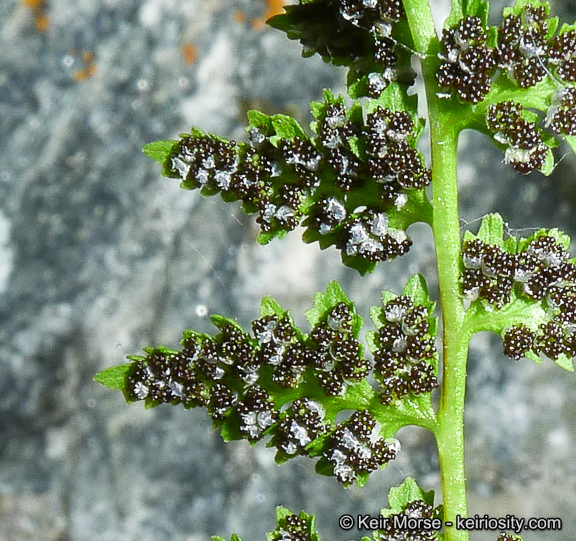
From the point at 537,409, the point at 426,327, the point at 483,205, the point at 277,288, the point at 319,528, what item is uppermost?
the point at 483,205

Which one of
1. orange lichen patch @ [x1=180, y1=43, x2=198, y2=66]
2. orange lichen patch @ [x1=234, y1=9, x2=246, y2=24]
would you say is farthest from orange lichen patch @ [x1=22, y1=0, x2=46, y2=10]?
orange lichen patch @ [x1=234, y1=9, x2=246, y2=24]

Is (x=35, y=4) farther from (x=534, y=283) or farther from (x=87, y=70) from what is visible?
(x=534, y=283)

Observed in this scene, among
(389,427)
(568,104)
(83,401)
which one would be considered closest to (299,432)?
(389,427)

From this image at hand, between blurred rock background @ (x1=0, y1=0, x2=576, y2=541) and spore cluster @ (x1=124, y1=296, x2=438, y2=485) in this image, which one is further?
blurred rock background @ (x1=0, y1=0, x2=576, y2=541)

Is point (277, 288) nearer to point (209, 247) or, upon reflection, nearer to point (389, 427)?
point (209, 247)

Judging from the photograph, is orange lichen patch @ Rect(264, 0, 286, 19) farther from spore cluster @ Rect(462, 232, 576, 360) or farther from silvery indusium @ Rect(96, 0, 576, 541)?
spore cluster @ Rect(462, 232, 576, 360)

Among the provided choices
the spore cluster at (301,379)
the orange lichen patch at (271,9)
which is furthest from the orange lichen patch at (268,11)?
the spore cluster at (301,379)
